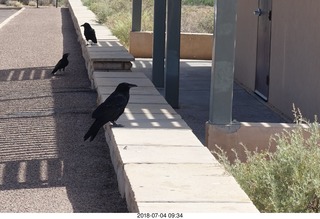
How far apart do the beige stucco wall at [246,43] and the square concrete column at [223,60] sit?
6136 millimetres

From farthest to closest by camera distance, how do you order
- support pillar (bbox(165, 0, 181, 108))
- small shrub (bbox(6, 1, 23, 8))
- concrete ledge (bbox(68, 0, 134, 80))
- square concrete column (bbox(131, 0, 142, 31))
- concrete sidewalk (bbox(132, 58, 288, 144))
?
1. small shrub (bbox(6, 1, 23, 8))
2. square concrete column (bbox(131, 0, 142, 31))
3. concrete ledge (bbox(68, 0, 134, 80))
4. support pillar (bbox(165, 0, 181, 108))
5. concrete sidewalk (bbox(132, 58, 288, 144))

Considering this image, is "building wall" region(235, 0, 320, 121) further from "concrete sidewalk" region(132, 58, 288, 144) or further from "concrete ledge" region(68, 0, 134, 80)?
"concrete ledge" region(68, 0, 134, 80)

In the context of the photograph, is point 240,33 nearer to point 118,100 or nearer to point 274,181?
point 118,100

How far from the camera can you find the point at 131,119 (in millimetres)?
10195

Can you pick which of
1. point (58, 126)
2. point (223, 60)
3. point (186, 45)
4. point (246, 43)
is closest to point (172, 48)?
point (58, 126)

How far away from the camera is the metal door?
14.9m

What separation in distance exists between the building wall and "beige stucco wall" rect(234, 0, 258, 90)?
0.02m

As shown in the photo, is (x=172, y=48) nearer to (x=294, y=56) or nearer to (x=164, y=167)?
(x=294, y=56)

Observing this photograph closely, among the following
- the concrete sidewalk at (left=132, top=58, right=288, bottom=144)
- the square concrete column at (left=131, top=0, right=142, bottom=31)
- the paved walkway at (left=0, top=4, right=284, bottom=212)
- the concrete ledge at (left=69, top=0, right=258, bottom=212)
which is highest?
the square concrete column at (left=131, top=0, right=142, bottom=31)

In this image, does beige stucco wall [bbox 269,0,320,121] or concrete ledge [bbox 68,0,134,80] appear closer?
beige stucco wall [bbox 269,0,320,121]

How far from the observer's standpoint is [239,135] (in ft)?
32.6

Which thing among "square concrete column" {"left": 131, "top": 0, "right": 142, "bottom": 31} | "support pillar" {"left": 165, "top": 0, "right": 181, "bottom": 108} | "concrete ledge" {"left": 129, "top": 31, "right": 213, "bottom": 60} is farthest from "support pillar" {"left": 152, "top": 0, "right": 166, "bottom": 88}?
"concrete ledge" {"left": 129, "top": 31, "right": 213, "bottom": 60}

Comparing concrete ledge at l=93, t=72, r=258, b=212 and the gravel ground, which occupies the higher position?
concrete ledge at l=93, t=72, r=258, b=212

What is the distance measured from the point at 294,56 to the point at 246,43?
351 cm
